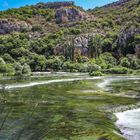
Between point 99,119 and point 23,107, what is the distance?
8.83 meters

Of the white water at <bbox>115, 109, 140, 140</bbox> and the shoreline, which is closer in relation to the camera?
the white water at <bbox>115, 109, 140, 140</bbox>

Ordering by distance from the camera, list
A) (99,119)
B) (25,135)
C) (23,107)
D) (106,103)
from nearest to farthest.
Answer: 1. (25,135)
2. (99,119)
3. (23,107)
4. (106,103)

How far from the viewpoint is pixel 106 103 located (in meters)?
48.4

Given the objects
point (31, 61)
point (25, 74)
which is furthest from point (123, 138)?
point (31, 61)

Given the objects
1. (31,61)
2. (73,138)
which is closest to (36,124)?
(73,138)

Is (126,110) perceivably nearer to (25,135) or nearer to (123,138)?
(123,138)

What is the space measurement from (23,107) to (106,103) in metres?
12.0

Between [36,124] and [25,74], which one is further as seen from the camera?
[25,74]

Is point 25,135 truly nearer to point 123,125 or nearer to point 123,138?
point 123,138

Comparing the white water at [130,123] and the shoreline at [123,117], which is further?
the shoreline at [123,117]

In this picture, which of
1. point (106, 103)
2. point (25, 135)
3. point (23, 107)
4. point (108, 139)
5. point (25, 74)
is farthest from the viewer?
point (25, 74)

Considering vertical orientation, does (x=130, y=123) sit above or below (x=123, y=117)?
above

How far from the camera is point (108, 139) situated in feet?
84.2

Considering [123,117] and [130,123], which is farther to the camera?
[123,117]
